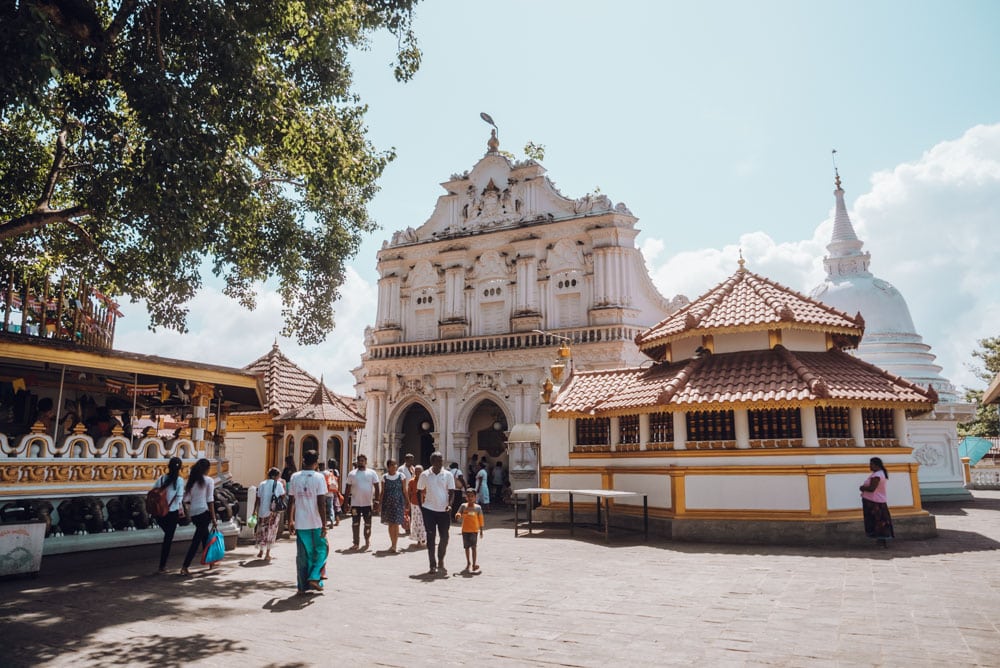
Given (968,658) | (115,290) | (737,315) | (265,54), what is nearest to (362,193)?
(265,54)

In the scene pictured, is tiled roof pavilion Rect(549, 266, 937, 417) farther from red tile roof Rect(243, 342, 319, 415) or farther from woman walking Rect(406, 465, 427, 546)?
red tile roof Rect(243, 342, 319, 415)

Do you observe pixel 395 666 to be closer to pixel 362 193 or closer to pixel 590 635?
pixel 590 635

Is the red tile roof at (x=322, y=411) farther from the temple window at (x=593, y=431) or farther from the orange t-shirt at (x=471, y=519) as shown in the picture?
the orange t-shirt at (x=471, y=519)

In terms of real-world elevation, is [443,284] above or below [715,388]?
above

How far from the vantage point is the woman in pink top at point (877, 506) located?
35.7ft

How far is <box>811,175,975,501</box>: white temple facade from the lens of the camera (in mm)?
20234

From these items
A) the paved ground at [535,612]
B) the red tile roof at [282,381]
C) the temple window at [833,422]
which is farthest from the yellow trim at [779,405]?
the red tile roof at [282,381]

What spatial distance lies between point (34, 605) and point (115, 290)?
823 cm

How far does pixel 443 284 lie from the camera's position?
85.1ft

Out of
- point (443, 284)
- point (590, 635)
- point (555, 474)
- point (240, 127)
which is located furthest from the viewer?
point (443, 284)

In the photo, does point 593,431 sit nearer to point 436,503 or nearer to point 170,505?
point 436,503

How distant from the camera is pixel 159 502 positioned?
9.20m

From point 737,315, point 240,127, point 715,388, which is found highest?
point 240,127

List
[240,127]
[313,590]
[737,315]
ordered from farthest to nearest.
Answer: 1. [737,315]
2. [240,127]
3. [313,590]
